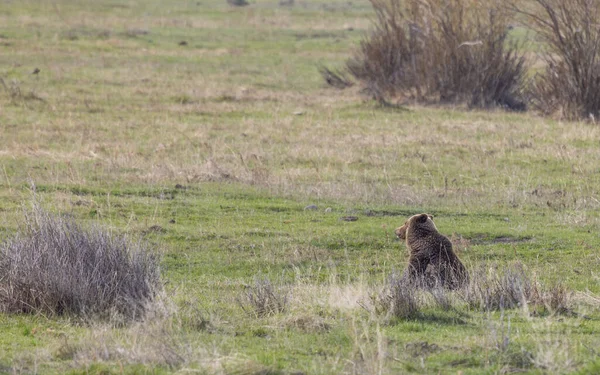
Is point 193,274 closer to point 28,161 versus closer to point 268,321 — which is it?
Result: point 268,321

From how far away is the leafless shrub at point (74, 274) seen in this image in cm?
804

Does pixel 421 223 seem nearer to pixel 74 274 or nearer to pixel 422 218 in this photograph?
pixel 422 218

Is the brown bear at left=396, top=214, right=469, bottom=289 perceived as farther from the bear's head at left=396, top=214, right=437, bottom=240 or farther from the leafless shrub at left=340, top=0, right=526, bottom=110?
the leafless shrub at left=340, top=0, right=526, bottom=110

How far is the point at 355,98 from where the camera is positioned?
2841 centimetres

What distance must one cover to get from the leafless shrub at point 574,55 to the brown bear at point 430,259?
1552 centimetres

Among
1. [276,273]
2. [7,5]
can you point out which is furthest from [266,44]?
[276,273]

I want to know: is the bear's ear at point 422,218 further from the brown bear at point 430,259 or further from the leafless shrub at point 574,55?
the leafless shrub at point 574,55

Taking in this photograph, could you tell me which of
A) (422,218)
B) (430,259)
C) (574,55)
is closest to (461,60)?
(574,55)

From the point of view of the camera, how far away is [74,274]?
8078 millimetres

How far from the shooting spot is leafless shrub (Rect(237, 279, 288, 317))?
7965 millimetres

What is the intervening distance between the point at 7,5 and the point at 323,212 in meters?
40.6

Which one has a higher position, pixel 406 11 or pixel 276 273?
pixel 406 11

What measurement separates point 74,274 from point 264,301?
1.59 meters

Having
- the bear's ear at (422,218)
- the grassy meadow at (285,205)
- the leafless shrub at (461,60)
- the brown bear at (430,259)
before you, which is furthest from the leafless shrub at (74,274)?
the leafless shrub at (461,60)
